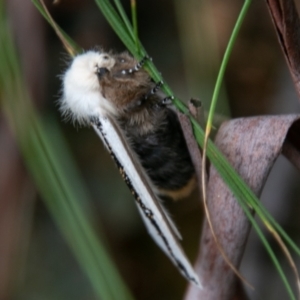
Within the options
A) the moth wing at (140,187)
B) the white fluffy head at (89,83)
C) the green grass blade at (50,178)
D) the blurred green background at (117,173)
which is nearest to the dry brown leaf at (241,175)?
the moth wing at (140,187)

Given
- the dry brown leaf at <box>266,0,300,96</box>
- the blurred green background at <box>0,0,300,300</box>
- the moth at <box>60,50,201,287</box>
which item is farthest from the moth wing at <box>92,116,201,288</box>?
the blurred green background at <box>0,0,300,300</box>

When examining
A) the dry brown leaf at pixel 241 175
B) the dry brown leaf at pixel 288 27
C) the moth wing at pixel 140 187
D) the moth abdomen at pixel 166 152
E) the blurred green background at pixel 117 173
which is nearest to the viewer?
the dry brown leaf at pixel 288 27

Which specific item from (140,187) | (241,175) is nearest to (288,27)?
(241,175)

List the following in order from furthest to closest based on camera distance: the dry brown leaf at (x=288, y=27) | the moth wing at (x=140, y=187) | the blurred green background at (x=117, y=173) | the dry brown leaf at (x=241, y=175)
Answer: the blurred green background at (x=117, y=173) → the moth wing at (x=140, y=187) → the dry brown leaf at (x=241, y=175) → the dry brown leaf at (x=288, y=27)

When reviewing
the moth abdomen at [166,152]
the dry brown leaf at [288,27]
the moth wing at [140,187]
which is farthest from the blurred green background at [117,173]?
the dry brown leaf at [288,27]

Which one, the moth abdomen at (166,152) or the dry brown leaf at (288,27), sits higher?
the dry brown leaf at (288,27)

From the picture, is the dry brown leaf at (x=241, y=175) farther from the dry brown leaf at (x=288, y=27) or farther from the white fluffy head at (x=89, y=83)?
the white fluffy head at (x=89, y=83)

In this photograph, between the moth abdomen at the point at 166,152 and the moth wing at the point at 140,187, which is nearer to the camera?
the moth wing at the point at 140,187

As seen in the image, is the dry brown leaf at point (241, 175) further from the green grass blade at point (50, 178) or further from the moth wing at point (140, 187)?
the green grass blade at point (50, 178)

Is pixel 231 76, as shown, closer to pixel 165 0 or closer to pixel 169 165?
pixel 165 0
